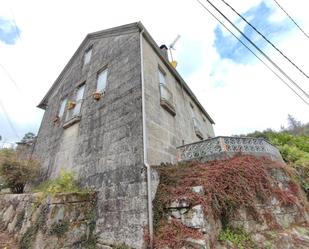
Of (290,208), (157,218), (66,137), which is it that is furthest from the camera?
(66,137)

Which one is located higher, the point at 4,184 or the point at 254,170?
the point at 4,184

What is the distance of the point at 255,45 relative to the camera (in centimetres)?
392

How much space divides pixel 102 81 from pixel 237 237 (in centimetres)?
729

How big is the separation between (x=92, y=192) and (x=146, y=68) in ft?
15.4

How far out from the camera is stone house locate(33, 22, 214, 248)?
484cm

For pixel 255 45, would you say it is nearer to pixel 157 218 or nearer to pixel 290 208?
pixel 290 208

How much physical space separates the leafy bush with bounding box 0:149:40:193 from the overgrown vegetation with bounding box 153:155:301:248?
685 centimetres

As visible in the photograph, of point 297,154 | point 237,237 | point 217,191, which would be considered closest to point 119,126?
point 217,191

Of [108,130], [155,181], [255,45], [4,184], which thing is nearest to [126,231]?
[155,181]

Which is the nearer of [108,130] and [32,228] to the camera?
[32,228]

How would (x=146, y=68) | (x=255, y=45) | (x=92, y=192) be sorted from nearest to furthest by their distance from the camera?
1. (x=255, y=45)
2. (x=92, y=192)
3. (x=146, y=68)

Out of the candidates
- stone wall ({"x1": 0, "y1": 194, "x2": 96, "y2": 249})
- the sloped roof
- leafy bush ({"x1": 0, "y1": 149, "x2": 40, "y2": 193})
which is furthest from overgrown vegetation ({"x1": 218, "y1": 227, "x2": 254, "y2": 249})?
leafy bush ({"x1": 0, "y1": 149, "x2": 40, "y2": 193})

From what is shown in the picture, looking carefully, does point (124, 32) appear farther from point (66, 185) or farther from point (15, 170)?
point (15, 170)

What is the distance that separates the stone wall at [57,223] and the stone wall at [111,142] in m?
0.43
